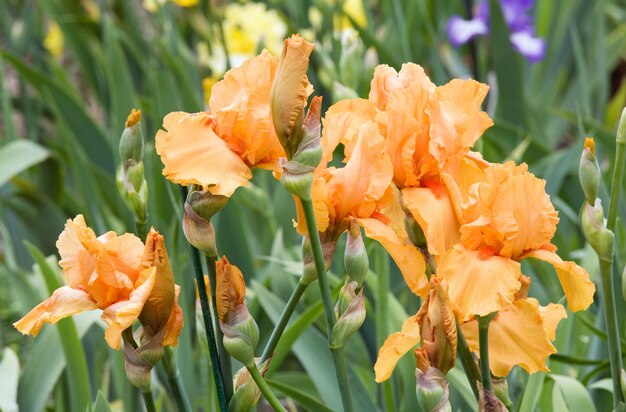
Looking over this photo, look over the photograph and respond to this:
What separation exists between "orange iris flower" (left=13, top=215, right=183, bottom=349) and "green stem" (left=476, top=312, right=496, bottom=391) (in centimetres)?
22

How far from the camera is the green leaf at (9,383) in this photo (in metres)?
1.06

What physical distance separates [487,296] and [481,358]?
0.06 meters

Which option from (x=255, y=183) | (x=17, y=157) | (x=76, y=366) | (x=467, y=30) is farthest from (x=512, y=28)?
(x=76, y=366)

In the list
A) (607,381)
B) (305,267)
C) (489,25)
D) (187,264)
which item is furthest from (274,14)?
(305,267)

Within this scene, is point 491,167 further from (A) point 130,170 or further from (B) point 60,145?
(B) point 60,145

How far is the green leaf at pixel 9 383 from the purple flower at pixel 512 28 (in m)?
1.36

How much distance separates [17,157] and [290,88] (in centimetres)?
131

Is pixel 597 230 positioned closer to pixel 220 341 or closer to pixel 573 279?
pixel 573 279

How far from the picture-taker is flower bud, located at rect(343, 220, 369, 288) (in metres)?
0.68

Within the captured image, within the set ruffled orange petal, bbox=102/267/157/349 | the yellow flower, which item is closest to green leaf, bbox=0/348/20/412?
ruffled orange petal, bbox=102/267/157/349

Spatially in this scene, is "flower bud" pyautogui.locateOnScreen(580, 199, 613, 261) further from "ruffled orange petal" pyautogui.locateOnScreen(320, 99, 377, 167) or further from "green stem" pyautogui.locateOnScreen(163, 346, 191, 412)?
"green stem" pyautogui.locateOnScreen(163, 346, 191, 412)

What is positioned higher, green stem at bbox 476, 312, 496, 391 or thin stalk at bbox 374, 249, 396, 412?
green stem at bbox 476, 312, 496, 391

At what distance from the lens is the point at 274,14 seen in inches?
95.3

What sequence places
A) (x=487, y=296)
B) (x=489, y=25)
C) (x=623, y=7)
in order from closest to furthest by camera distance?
(x=487, y=296) → (x=489, y=25) → (x=623, y=7)
